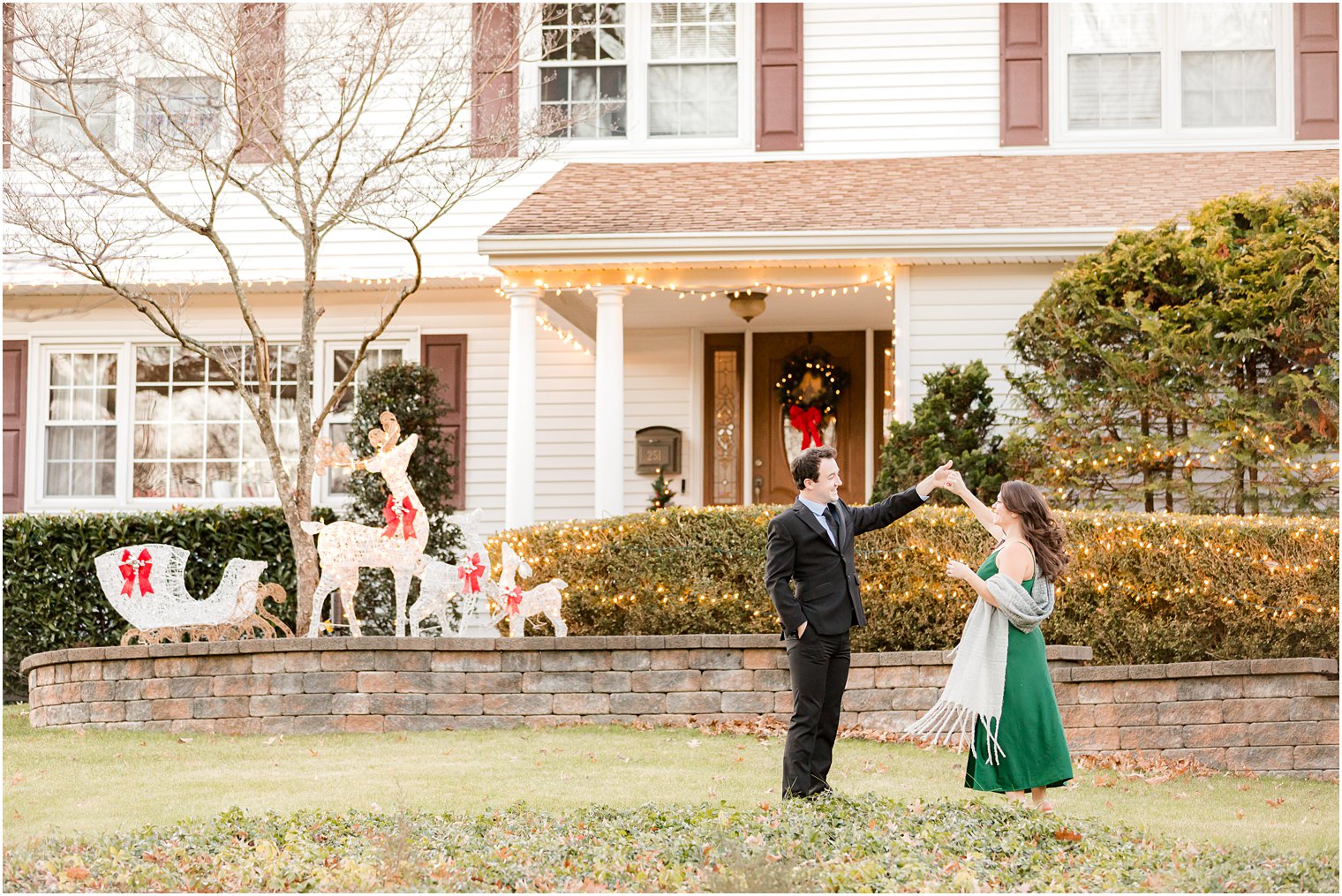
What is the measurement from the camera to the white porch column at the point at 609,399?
1155 centimetres

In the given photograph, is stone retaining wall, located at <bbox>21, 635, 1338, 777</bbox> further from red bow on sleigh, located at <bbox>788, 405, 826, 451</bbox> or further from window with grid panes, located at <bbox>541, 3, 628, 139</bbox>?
window with grid panes, located at <bbox>541, 3, 628, 139</bbox>

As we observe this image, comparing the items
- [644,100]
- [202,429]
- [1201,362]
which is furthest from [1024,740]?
[202,429]

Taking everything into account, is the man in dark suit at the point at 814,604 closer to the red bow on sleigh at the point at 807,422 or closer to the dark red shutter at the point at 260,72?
the dark red shutter at the point at 260,72

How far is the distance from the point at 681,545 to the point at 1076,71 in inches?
274

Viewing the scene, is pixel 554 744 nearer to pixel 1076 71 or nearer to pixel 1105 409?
pixel 1105 409

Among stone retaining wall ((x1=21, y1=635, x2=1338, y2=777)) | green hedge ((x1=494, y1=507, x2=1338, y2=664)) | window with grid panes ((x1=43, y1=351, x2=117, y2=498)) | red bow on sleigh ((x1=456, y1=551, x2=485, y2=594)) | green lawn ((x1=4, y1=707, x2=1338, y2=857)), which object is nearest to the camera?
green lawn ((x1=4, y1=707, x2=1338, y2=857))

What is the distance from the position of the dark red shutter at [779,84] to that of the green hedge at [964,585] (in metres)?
5.32

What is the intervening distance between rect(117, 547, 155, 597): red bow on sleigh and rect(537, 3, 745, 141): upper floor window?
6.48 meters

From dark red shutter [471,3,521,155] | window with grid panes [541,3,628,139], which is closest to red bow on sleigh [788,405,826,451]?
window with grid panes [541,3,628,139]

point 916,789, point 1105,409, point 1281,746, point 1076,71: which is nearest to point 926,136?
point 1076,71

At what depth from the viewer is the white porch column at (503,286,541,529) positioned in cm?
1173

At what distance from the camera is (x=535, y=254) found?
37.5 ft

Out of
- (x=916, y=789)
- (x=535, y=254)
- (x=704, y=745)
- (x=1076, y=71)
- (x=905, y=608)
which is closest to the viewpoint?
(x=916, y=789)

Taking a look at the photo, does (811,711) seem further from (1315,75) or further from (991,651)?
(1315,75)
